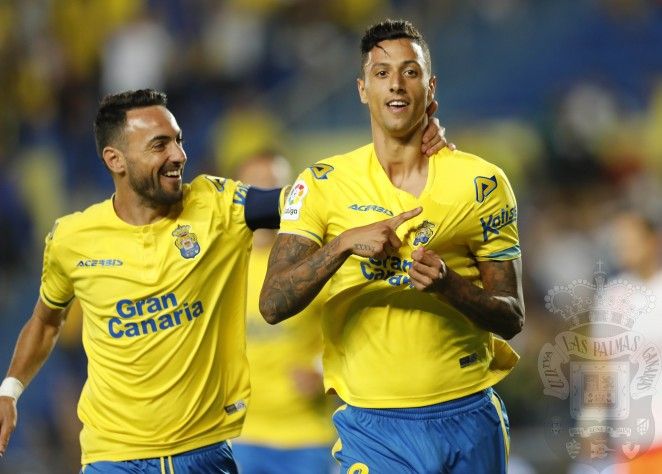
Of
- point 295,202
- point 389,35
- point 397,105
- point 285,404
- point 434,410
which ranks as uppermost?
point 389,35

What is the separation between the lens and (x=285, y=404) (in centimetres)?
692

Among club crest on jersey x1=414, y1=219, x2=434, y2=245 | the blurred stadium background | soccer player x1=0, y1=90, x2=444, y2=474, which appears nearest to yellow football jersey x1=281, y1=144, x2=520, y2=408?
club crest on jersey x1=414, y1=219, x2=434, y2=245

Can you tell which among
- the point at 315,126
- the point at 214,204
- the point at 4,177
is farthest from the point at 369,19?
the point at 214,204

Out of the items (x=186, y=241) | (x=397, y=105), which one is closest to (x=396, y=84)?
(x=397, y=105)

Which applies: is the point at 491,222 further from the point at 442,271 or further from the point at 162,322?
the point at 162,322

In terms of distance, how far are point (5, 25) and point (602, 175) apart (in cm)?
704

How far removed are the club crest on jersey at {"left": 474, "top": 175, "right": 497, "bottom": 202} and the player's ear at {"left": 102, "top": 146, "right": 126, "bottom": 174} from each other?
1602mm

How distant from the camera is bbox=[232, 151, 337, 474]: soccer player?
6.92 m

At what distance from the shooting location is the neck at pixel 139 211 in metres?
5.37

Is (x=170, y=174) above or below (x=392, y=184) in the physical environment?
above

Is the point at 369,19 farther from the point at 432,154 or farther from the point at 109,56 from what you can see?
the point at 432,154

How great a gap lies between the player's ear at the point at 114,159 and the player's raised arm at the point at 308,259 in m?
1.02

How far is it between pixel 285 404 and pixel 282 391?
0.07m

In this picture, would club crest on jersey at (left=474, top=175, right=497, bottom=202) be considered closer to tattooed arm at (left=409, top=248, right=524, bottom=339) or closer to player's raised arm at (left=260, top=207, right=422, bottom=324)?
tattooed arm at (left=409, top=248, right=524, bottom=339)
